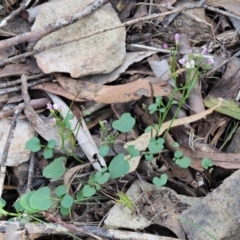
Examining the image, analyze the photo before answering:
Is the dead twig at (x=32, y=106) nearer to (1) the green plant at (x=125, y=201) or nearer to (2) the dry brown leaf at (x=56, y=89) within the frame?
(2) the dry brown leaf at (x=56, y=89)

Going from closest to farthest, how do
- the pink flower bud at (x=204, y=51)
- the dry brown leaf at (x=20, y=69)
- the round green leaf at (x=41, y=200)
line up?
the round green leaf at (x=41, y=200), the pink flower bud at (x=204, y=51), the dry brown leaf at (x=20, y=69)

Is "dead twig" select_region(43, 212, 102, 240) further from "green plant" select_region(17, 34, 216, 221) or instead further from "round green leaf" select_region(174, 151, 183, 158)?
"round green leaf" select_region(174, 151, 183, 158)

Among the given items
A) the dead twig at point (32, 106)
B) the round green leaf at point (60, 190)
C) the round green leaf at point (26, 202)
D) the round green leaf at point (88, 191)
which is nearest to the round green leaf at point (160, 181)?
the round green leaf at point (88, 191)

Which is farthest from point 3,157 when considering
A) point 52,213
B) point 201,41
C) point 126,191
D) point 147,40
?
point 201,41

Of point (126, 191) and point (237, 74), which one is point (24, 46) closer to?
point (126, 191)

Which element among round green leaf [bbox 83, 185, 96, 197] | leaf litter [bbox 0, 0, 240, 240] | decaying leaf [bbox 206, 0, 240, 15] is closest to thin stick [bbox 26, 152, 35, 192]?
leaf litter [bbox 0, 0, 240, 240]

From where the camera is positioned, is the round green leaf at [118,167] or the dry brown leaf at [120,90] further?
the dry brown leaf at [120,90]

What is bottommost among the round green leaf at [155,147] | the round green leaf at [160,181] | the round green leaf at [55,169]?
Result: the round green leaf at [160,181]
